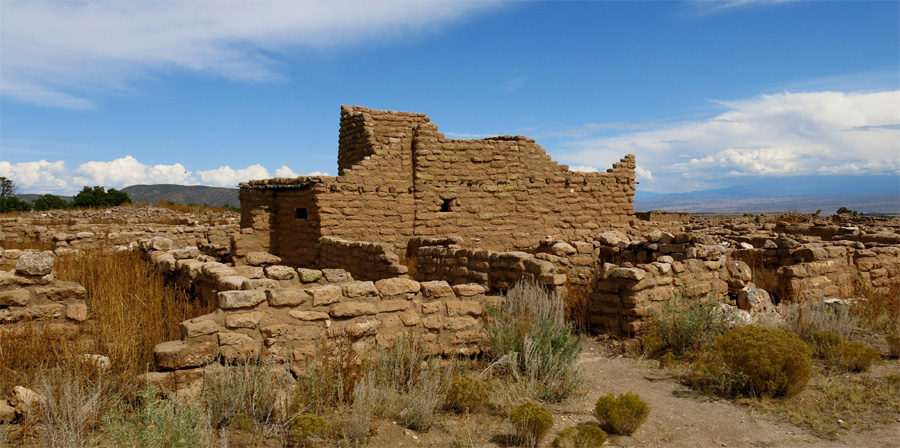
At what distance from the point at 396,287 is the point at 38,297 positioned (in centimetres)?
357

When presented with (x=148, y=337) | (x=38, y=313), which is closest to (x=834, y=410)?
(x=148, y=337)

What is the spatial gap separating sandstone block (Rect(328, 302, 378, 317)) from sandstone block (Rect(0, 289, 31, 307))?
9.75 feet

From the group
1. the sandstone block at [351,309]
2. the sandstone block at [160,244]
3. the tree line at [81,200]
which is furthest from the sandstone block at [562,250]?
the tree line at [81,200]

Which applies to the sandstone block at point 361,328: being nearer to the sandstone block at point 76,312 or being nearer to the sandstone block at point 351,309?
the sandstone block at point 351,309

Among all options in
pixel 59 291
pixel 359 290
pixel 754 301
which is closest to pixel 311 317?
pixel 359 290


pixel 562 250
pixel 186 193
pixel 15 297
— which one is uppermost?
pixel 186 193

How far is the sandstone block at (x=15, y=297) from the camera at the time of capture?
5.39 meters

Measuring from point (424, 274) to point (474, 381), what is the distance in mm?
5058

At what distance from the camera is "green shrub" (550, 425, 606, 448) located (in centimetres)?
426

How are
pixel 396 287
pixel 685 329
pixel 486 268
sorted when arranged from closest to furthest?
pixel 396 287 < pixel 685 329 < pixel 486 268

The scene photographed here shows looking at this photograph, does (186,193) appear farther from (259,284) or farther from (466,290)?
(259,284)

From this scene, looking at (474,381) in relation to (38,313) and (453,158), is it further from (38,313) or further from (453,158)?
(453,158)

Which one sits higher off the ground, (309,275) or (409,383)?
(309,275)

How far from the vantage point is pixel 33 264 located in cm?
562
